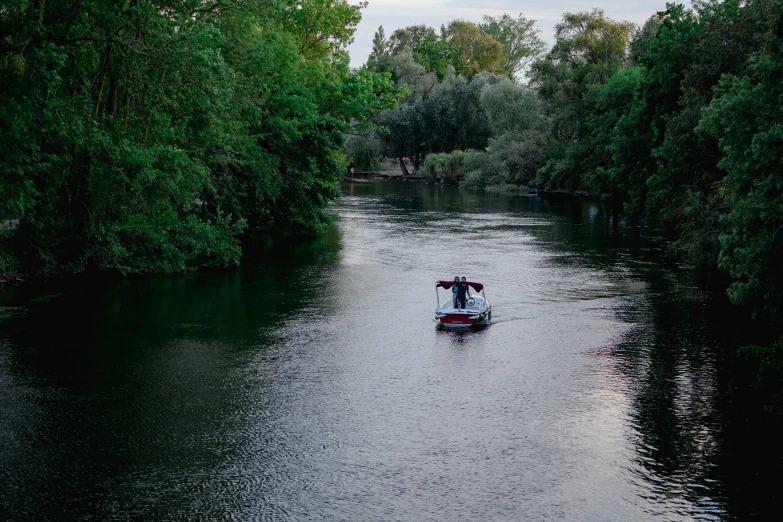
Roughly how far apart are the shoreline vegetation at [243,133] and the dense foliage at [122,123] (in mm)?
89

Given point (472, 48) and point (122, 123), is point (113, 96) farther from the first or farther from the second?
point (472, 48)

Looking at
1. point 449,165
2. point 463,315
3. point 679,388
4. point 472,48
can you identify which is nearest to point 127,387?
point 463,315

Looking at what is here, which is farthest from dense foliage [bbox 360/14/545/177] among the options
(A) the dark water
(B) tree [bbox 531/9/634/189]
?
(A) the dark water

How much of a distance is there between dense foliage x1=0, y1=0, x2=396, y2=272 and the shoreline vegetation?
9 centimetres

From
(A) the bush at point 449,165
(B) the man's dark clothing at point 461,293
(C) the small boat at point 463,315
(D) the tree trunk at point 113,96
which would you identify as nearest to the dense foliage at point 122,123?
(D) the tree trunk at point 113,96

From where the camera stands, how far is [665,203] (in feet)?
147

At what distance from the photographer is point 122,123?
36.8 m

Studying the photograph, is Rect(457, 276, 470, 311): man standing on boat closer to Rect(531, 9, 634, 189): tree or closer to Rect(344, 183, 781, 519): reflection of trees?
Rect(344, 183, 781, 519): reflection of trees

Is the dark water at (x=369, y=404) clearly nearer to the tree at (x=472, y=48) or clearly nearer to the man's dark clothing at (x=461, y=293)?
the man's dark clothing at (x=461, y=293)

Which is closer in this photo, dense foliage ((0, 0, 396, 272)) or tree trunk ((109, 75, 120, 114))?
dense foliage ((0, 0, 396, 272))

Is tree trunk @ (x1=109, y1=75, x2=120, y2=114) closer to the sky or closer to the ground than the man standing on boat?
closer to the sky

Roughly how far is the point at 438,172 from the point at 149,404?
302 ft

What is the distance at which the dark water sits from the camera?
15.7 meters

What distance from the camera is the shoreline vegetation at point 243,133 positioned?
27.8m
